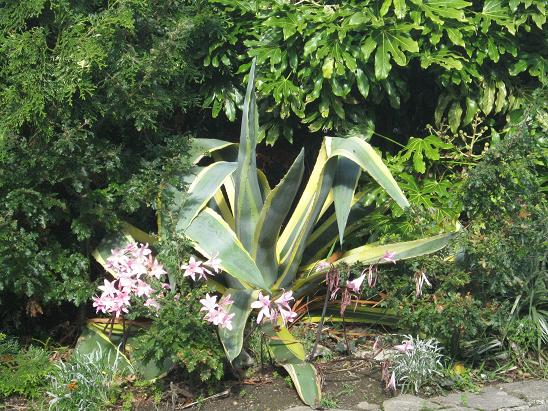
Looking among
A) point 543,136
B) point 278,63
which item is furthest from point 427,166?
point 278,63

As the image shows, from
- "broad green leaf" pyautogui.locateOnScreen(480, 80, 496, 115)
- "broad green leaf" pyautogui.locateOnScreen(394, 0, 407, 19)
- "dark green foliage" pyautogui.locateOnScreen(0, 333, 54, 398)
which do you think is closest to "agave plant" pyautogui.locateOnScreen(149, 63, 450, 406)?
"broad green leaf" pyautogui.locateOnScreen(394, 0, 407, 19)

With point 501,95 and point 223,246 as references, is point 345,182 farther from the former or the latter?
point 501,95

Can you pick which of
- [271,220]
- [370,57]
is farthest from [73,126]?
[370,57]

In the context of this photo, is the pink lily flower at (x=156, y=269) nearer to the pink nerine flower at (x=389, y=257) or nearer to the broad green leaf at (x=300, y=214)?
the broad green leaf at (x=300, y=214)

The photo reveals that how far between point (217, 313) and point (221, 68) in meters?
2.25

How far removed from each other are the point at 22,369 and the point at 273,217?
5.31ft

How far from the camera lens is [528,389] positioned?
4285mm

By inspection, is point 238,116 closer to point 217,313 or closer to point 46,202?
point 46,202

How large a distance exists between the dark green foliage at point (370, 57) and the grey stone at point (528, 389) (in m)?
1.91

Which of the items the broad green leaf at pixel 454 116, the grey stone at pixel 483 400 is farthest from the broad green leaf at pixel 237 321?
the broad green leaf at pixel 454 116

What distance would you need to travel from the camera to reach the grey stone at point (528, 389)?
4.16 metres

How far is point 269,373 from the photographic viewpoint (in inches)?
171

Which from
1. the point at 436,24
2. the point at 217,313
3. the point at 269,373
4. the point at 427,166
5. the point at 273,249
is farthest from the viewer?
the point at 427,166

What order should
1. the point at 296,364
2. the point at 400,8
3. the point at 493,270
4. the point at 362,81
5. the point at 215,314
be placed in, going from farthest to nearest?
the point at 362,81 → the point at 400,8 → the point at 493,270 → the point at 296,364 → the point at 215,314
